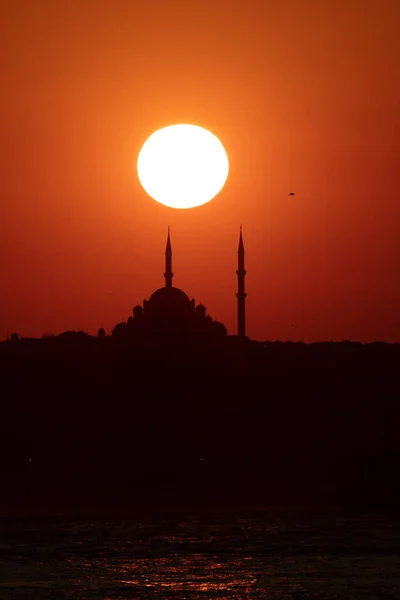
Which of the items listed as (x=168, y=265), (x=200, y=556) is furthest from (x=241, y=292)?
(x=200, y=556)

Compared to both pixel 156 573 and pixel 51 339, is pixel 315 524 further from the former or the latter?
pixel 51 339

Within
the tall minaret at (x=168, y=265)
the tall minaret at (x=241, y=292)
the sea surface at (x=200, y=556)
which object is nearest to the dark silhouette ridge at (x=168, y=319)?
the tall minaret at (x=168, y=265)

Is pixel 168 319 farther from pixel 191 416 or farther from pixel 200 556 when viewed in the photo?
pixel 200 556

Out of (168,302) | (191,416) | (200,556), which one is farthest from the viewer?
(168,302)

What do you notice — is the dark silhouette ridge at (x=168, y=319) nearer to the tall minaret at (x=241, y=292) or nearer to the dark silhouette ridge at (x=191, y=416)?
the dark silhouette ridge at (x=191, y=416)

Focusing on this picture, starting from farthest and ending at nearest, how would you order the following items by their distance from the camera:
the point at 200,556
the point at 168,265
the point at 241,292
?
the point at 168,265 < the point at 241,292 < the point at 200,556

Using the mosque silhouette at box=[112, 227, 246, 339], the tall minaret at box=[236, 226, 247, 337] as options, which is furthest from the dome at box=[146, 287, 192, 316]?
the tall minaret at box=[236, 226, 247, 337]

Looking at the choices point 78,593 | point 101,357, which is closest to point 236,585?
point 78,593

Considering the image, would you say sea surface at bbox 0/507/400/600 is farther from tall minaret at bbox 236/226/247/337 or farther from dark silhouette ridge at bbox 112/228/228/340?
dark silhouette ridge at bbox 112/228/228/340
